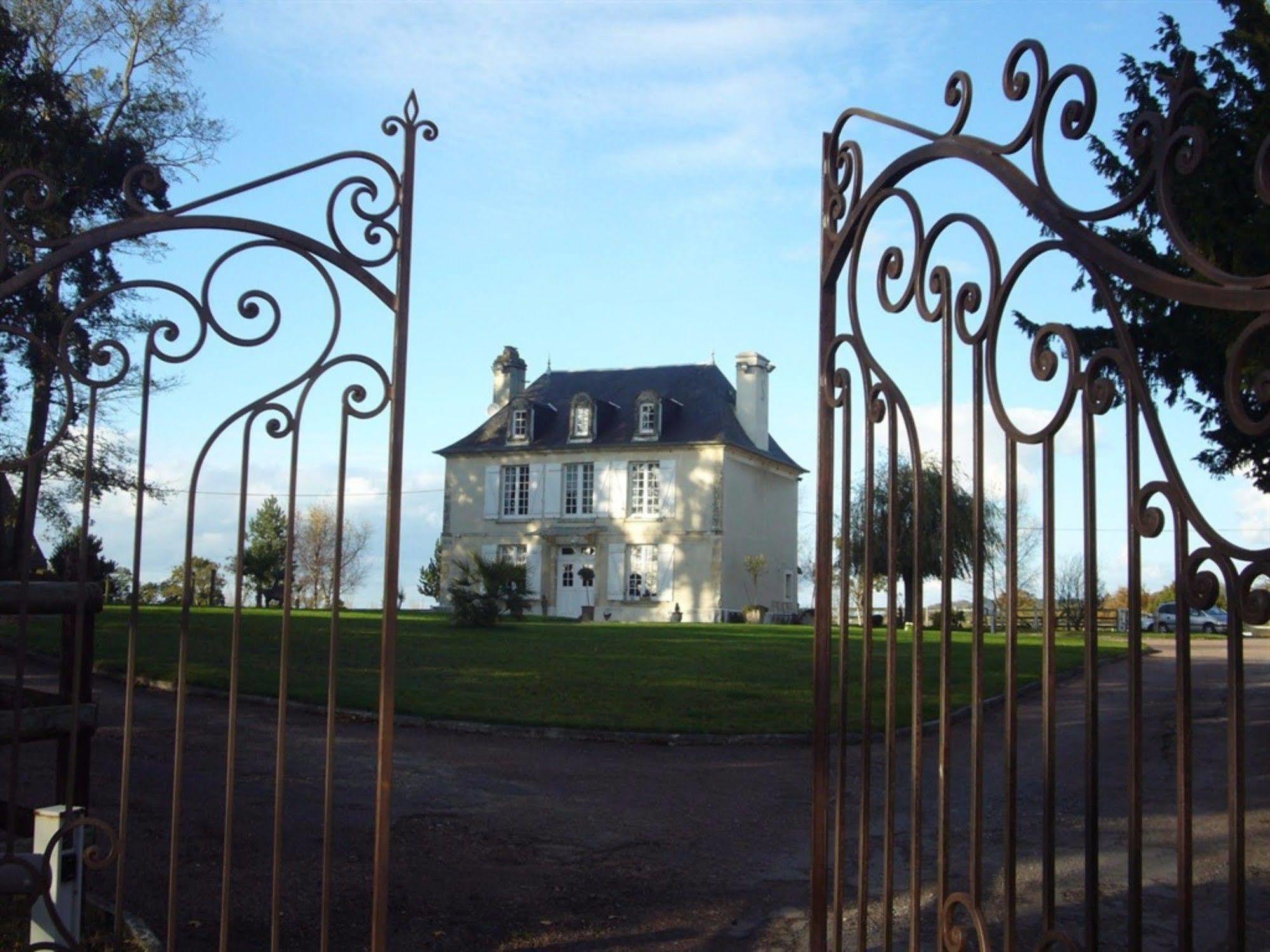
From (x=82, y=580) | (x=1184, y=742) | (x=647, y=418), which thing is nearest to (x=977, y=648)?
(x=1184, y=742)

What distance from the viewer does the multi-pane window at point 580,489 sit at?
41.5 meters

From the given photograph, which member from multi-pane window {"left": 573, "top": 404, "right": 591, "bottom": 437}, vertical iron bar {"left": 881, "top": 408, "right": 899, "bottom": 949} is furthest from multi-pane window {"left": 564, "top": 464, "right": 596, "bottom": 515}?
vertical iron bar {"left": 881, "top": 408, "right": 899, "bottom": 949}

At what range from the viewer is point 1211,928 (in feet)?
17.5

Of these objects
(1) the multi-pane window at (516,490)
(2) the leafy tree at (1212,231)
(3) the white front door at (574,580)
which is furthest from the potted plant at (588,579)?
(2) the leafy tree at (1212,231)

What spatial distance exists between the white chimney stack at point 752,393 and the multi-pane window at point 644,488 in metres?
3.25

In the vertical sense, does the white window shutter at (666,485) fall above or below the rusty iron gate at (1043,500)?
above

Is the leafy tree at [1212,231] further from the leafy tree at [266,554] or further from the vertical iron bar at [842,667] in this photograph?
the leafy tree at [266,554]

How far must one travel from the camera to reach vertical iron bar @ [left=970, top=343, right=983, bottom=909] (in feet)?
9.87

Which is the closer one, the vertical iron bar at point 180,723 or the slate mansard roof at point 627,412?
the vertical iron bar at point 180,723

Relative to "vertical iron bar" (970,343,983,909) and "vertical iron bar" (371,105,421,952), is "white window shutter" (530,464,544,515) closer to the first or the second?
"vertical iron bar" (371,105,421,952)

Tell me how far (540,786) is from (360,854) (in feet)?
7.67

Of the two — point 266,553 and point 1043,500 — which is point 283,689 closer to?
point 1043,500

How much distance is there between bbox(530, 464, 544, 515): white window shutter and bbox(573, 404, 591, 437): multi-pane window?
174 centimetres

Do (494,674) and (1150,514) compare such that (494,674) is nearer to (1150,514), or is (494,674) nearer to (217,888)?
(217,888)
